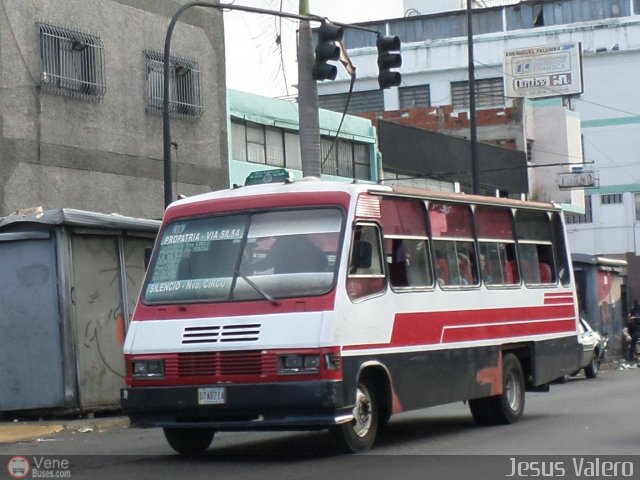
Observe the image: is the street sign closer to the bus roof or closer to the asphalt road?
the asphalt road

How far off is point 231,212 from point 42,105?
1407 cm

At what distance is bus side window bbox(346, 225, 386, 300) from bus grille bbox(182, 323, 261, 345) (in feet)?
3.43

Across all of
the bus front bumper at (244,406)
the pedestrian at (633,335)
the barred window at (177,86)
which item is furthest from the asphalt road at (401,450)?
the pedestrian at (633,335)

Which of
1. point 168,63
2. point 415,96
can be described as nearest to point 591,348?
point 168,63

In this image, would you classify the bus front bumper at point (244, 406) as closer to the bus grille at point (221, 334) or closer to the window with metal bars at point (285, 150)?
the bus grille at point (221, 334)

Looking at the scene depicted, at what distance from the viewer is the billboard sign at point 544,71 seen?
64.0 metres

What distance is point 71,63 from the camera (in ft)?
88.3

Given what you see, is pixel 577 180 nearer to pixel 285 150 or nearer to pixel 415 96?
pixel 285 150

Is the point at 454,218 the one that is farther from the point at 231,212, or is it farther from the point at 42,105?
the point at 42,105

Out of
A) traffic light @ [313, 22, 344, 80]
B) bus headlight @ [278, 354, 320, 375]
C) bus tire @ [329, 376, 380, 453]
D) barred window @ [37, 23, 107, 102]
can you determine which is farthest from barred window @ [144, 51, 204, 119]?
bus headlight @ [278, 354, 320, 375]

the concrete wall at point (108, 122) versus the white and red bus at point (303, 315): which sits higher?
the concrete wall at point (108, 122)

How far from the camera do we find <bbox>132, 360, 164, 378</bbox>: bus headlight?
1230 cm

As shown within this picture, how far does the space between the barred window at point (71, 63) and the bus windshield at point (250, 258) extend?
1400 centimetres

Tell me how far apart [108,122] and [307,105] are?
22.2 feet
